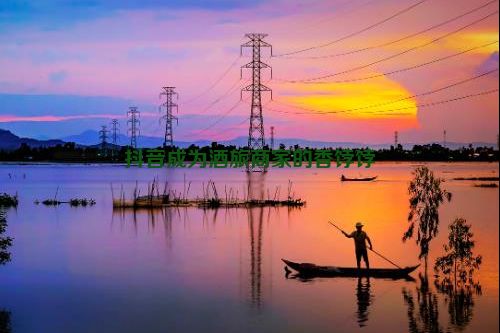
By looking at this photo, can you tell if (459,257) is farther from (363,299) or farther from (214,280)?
(214,280)

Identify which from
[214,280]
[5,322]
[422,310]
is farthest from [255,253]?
[5,322]

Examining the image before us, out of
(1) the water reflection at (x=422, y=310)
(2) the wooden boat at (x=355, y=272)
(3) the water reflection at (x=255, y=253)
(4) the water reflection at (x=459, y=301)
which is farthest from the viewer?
(2) the wooden boat at (x=355, y=272)

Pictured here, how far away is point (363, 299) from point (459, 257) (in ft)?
14.8

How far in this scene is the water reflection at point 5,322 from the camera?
21734 millimetres

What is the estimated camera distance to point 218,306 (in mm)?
25172

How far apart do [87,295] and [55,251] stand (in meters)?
15.6

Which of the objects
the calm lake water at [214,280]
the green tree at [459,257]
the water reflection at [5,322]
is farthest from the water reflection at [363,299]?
the water reflection at [5,322]

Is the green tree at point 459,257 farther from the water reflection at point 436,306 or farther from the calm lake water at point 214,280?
the calm lake water at point 214,280

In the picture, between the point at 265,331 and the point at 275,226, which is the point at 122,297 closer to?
the point at 265,331

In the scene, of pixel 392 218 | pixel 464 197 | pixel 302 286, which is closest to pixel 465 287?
pixel 302 286

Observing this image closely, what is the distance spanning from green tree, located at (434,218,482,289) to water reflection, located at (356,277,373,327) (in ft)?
9.78

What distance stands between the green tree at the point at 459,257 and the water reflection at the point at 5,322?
1600cm

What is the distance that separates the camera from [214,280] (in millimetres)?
31266

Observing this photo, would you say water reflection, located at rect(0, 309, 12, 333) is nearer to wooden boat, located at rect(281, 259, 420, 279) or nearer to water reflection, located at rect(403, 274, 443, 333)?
wooden boat, located at rect(281, 259, 420, 279)
